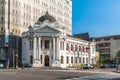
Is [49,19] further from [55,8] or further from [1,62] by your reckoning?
[55,8]

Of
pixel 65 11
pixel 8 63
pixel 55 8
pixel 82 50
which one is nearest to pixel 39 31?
pixel 8 63

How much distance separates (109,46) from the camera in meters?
170

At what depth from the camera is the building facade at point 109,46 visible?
169 metres

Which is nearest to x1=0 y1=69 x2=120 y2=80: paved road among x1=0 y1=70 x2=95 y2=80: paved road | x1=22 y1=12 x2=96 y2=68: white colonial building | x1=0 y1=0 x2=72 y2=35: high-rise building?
x1=0 y1=70 x2=95 y2=80: paved road

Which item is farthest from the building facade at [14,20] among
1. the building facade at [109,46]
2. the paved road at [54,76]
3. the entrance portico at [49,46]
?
the building facade at [109,46]

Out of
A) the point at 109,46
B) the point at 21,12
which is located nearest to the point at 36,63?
the point at 21,12

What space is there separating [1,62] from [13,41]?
8.10 meters

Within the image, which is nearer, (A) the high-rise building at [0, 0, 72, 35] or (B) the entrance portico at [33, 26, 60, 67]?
(B) the entrance portico at [33, 26, 60, 67]

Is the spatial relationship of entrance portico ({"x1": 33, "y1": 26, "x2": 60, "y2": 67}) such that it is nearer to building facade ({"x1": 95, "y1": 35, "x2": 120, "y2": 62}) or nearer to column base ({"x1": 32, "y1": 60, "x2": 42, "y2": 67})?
column base ({"x1": 32, "y1": 60, "x2": 42, "y2": 67})

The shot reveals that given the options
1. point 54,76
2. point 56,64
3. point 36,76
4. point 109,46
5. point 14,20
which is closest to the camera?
point 36,76

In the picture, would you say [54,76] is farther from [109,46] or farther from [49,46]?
[109,46]

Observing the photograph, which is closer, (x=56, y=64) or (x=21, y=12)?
(x=56, y=64)

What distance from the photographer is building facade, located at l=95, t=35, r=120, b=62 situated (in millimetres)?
168938

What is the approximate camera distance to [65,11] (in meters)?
145
